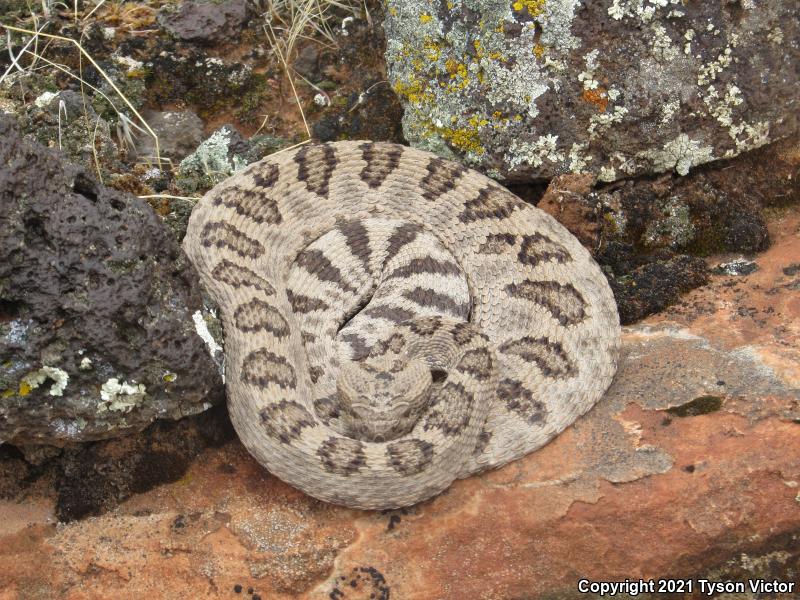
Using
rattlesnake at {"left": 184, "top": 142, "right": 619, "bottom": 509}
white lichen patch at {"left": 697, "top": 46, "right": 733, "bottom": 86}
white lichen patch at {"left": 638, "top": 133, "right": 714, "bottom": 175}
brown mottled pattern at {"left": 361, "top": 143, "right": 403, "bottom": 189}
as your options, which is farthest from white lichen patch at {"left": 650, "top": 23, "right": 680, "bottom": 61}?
brown mottled pattern at {"left": 361, "top": 143, "right": 403, "bottom": 189}

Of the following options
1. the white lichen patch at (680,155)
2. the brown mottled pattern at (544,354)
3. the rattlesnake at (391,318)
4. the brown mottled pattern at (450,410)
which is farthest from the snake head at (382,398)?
the white lichen patch at (680,155)

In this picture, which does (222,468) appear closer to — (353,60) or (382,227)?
(382,227)

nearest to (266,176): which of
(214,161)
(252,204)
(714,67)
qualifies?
(252,204)

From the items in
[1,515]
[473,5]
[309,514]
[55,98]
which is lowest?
[1,515]

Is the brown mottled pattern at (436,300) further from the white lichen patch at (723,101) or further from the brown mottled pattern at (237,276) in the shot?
the white lichen patch at (723,101)

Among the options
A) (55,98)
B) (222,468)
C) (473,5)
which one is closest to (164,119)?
(55,98)

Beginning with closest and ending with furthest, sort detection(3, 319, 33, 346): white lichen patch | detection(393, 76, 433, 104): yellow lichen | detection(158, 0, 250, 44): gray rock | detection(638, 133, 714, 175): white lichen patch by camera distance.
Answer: detection(3, 319, 33, 346): white lichen patch → detection(638, 133, 714, 175): white lichen patch → detection(393, 76, 433, 104): yellow lichen → detection(158, 0, 250, 44): gray rock

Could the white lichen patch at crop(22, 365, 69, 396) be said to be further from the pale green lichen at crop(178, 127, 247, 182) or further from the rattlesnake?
the pale green lichen at crop(178, 127, 247, 182)
